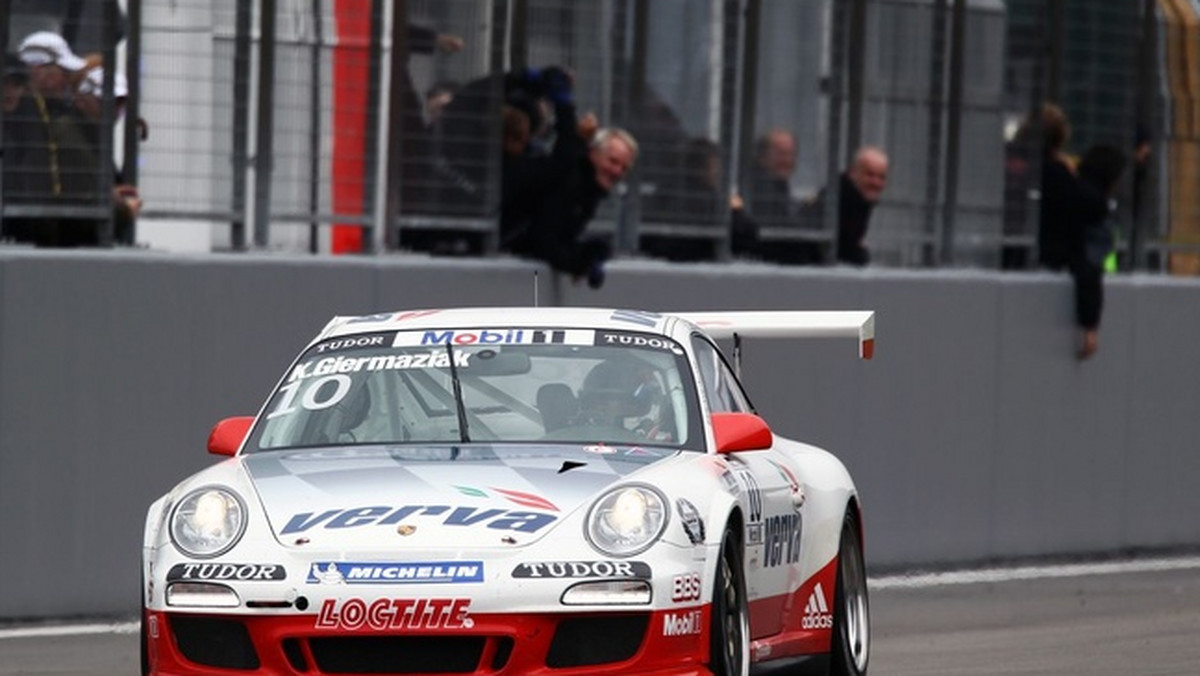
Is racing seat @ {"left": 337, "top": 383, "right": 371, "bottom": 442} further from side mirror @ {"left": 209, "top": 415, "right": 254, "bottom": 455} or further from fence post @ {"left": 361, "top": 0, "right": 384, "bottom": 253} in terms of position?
fence post @ {"left": 361, "top": 0, "right": 384, "bottom": 253}

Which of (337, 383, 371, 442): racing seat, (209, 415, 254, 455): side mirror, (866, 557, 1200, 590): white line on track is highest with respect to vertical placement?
(337, 383, 371, 442): racing seat

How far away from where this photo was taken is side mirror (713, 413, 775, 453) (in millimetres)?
8453

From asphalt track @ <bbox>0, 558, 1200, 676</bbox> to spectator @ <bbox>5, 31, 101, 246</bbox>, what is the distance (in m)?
1.88

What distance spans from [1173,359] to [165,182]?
746 centimetres

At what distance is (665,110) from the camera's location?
16391mm

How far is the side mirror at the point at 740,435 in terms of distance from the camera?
27.7 feet

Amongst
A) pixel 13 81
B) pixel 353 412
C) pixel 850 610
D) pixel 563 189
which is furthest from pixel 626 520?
pixel 563 189

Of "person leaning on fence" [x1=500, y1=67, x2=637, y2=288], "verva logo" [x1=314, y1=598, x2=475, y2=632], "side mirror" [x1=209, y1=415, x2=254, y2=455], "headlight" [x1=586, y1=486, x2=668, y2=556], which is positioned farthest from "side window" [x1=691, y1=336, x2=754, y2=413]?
"person leaning on fence" [x1=500, y1=67, x2=637, y2=288]

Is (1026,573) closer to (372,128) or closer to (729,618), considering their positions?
(372,128)

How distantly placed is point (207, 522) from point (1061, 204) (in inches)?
456

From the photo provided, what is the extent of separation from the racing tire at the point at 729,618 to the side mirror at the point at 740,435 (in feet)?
1.05

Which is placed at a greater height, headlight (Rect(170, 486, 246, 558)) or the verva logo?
headlight (Rect(170, 486, 246, 558))

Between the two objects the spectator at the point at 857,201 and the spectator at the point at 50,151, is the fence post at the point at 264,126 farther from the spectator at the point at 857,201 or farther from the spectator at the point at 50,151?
the spectator at the point at 857,201

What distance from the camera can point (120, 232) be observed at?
1334 cm
